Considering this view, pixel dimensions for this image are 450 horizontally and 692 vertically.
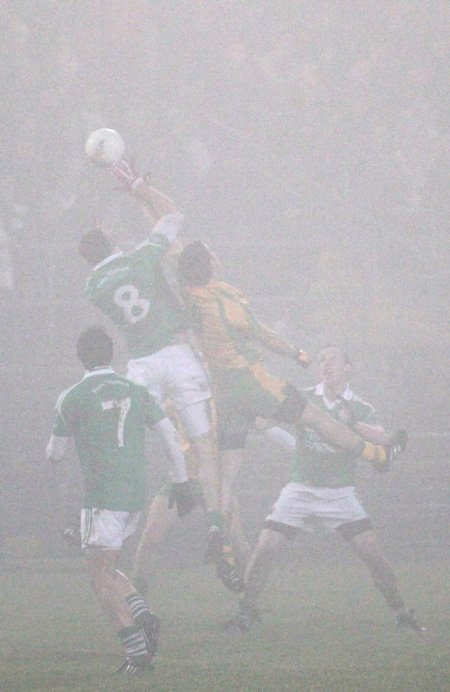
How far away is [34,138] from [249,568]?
16705 millimetres

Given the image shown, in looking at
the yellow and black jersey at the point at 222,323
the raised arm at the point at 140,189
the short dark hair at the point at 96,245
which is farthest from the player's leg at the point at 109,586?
the raised arm at the point at 140,189

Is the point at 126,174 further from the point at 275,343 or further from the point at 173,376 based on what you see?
the point at 275,343

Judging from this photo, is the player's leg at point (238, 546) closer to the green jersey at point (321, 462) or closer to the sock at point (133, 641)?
the green jersey at point (321, 462)

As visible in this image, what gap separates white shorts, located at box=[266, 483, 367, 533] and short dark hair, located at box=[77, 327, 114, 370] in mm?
2256

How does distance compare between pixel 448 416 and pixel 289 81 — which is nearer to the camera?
pixel 448 416

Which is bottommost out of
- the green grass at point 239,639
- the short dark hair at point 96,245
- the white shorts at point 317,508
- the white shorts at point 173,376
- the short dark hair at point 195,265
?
the green grass at point 239,639

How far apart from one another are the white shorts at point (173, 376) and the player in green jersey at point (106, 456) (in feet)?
4.26

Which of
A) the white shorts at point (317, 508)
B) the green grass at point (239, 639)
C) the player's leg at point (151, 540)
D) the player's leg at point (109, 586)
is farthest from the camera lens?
the player's leg at point (151, 540)

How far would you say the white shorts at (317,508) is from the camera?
8547mm

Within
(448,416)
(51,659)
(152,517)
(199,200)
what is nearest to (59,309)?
(199,200)

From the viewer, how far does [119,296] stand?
26.7ft

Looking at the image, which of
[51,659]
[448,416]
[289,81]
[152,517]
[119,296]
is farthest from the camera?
[289,81]

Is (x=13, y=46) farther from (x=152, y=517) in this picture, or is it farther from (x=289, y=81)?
(x=152, y=517)

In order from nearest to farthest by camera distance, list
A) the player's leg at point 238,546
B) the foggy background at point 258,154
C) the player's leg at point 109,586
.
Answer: the player's leg at point 109,586 < the player's leg at point 238,546 < the foggy background at point 258,154
